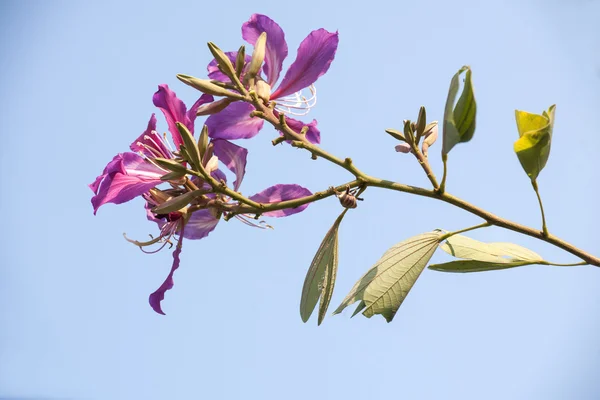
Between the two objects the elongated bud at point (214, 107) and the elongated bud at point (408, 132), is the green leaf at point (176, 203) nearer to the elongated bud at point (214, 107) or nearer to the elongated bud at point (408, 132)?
the elongated bud at point (214, 107)

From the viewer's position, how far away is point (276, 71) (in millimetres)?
1021

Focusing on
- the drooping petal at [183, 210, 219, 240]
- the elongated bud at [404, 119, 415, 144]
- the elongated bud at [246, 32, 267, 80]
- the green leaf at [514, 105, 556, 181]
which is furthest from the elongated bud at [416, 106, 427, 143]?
the drooping petal at [183, 210, 219, 240]

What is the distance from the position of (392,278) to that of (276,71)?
36 centimetres

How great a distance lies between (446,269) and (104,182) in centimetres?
53

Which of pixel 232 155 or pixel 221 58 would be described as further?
pixel 232 155

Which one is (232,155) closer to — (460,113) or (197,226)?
(197,226)

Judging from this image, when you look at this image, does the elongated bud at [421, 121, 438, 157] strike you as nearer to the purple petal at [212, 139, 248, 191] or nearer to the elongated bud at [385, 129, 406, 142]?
the elongated bud at [385, 129, 406, 142]

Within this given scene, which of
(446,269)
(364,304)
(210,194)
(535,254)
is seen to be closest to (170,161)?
(210,194)

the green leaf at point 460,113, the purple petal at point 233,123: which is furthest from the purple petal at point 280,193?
the green leaf at point 460,113

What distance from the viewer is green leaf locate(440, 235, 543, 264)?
1005 millimetres

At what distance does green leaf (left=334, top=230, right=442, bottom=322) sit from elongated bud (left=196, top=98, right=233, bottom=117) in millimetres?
326

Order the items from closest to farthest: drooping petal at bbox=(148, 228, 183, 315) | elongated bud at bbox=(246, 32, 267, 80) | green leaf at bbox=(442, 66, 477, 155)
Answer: green leaf at bbox=(442, 66, 477, 155), elongated bud at bbox=(246, 32, 267, 80), drooping petal at bbox=(148, 228, 183, 315)

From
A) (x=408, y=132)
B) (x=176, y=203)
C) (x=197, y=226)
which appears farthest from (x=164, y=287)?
(x=408, y=132)

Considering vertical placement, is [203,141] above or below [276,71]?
below
